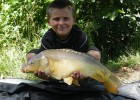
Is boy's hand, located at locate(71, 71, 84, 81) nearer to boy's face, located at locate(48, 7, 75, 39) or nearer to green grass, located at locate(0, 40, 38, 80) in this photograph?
boy's face, located at locate(48, 7, 75, 39)

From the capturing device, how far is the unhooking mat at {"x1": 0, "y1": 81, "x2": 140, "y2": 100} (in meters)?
2.96

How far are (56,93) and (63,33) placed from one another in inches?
19.9

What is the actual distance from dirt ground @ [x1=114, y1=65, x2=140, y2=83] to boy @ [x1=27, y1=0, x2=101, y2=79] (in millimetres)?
1084

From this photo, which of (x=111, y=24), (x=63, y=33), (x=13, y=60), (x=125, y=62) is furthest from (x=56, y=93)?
(x=111, y=24)

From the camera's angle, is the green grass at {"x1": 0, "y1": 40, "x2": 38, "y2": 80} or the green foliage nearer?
the green grass at {"x1": 0, "y1": 40, "x2": 38, "y2": 80}

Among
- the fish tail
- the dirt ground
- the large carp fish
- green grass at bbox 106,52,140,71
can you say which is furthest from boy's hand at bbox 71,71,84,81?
green grass at bbox 106,52,140,71

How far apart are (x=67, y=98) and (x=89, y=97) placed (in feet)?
0.58

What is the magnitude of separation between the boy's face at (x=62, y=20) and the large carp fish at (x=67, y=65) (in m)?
0.46

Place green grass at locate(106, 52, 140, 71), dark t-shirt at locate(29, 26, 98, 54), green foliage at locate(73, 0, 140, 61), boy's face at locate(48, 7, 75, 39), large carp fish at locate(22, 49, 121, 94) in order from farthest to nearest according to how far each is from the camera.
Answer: green foliage at locate(73, 0, 140, 61), green grass at locate(106, 52, 140, 71), dark t-shirt at locate(29, 26, 98, 54), boy's face at locate(48, 7, 75, 39), large carp fish at locate(22, 49, 121, 94)

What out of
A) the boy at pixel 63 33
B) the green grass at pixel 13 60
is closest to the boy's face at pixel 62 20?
the boy at pixel 63 33

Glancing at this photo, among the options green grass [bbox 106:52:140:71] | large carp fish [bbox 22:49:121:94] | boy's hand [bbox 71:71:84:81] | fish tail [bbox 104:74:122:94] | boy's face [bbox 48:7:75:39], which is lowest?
green grass [bbox 106:52:140:71]

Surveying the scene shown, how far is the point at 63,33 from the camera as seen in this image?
312cm

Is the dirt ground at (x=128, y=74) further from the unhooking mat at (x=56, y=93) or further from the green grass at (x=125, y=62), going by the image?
the unhooking mat at (x=56, y=93)

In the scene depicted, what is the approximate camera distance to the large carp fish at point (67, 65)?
8.57 ft
